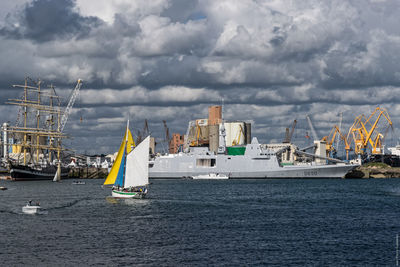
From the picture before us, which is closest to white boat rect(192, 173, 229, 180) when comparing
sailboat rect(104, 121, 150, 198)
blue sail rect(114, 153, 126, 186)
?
sailboat rect(104, 121, 150, 198)

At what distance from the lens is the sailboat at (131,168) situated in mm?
73188

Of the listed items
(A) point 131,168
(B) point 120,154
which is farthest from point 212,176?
(A) point 131,168

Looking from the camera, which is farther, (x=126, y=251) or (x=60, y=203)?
(x=60, y=203)

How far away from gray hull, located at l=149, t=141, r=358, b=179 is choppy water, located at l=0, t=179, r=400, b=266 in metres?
83.6

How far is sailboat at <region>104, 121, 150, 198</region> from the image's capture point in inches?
2881

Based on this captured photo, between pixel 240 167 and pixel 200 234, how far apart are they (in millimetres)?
115325

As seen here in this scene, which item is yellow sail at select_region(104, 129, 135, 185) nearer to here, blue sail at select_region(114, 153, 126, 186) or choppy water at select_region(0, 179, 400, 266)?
blue sail at select_region(114, 153, 126, 186)

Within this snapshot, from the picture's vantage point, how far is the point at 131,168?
73.5 metres

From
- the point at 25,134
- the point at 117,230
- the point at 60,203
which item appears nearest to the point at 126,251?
the point at 117,230

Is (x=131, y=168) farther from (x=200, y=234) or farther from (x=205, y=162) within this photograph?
(x=205, y=162)

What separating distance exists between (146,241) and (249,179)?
404ft

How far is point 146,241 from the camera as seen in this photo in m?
43.7

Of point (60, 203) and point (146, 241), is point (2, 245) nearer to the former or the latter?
point (146, 241)

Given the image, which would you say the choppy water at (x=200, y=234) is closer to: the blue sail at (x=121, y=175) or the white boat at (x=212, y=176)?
the blue sail at (x=121, y=175)
